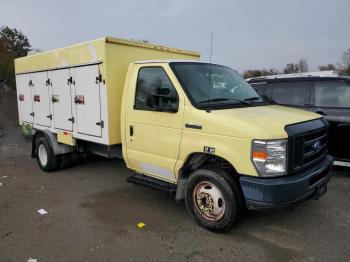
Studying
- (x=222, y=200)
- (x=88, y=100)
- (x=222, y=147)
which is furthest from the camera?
(x=88, y=100)

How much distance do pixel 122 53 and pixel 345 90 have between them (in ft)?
14.6

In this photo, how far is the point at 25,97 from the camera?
8.64 meters

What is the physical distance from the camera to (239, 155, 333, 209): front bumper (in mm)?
3881

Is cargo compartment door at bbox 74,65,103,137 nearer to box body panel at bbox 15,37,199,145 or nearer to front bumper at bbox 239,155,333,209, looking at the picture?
box body panel at bbox 15,37,199,145

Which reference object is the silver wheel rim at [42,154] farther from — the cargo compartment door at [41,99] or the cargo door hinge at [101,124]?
the cargo door hinge at [101,124]

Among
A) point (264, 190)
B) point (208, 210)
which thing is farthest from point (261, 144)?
point (208, 210)

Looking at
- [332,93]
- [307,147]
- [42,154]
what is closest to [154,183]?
[307,147]

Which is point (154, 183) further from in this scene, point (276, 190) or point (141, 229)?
point (276, 190)

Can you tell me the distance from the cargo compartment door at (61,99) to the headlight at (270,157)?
4.17 metres

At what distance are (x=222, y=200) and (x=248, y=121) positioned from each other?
1083mm

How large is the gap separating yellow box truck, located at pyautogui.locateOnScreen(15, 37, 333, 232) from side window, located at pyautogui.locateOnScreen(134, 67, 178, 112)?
1cm

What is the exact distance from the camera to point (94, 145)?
695 centimetres

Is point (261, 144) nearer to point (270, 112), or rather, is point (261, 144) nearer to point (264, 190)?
point (264, 190)

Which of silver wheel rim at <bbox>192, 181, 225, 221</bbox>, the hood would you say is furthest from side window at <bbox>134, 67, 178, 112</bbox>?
silver wheel rim at <bbox>192, 181, 225, 221</bbox>
